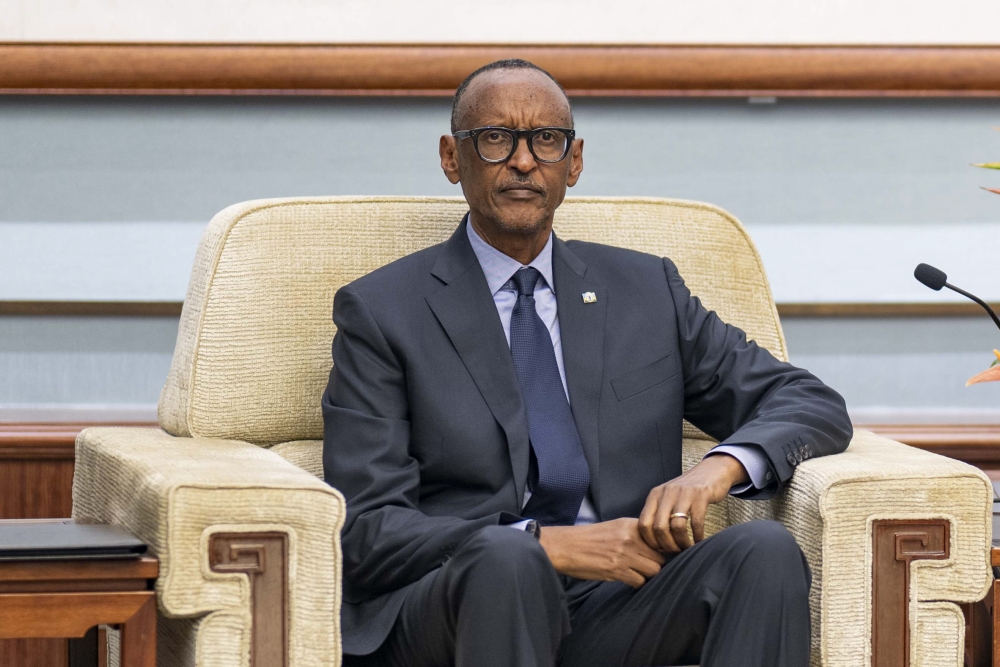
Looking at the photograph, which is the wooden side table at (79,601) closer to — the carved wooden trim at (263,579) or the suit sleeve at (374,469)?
the carved wooden trim at (263,579)

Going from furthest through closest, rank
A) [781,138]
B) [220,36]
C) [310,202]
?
[781,138] < [220,36] < [310,202]

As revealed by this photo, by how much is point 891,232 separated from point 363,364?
1.38m

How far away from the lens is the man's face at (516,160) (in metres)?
2.05

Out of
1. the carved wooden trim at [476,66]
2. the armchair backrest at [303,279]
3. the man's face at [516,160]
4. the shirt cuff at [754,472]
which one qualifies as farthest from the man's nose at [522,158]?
the carved wooden trim at [476,66]

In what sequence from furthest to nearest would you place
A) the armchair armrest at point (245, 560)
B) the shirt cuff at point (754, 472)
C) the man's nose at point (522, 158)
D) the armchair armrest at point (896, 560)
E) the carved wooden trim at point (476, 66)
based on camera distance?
the carved wooden trim at point (476, 66)
the man's nose at point (522, 158)
the shirt cuff at point (754, 472)
the armchair armrest at point (896, 560)
the armchair armrest at point (245, 560)

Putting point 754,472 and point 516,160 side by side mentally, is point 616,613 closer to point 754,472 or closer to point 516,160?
point 754,472

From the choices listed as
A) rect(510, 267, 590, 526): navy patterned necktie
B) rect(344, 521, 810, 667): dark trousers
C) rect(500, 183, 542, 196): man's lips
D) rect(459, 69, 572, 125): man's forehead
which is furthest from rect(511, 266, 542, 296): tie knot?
rect(344, 521, 810, 667): dark trousers

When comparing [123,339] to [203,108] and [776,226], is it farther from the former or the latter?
[776,226]

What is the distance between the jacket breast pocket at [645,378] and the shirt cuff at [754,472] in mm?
183

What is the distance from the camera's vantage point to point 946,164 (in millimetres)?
2818

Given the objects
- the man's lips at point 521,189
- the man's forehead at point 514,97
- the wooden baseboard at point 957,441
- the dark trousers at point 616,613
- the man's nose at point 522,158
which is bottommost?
the dark trousers at point 616,613

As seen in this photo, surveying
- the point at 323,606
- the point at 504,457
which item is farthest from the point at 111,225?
the point at 323,606

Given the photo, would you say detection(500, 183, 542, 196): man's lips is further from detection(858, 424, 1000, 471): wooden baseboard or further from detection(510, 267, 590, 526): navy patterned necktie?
detection(858, 424, 1000, 471): wooden baseboard

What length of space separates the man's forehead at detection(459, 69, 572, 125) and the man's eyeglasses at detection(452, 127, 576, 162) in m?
0.02
